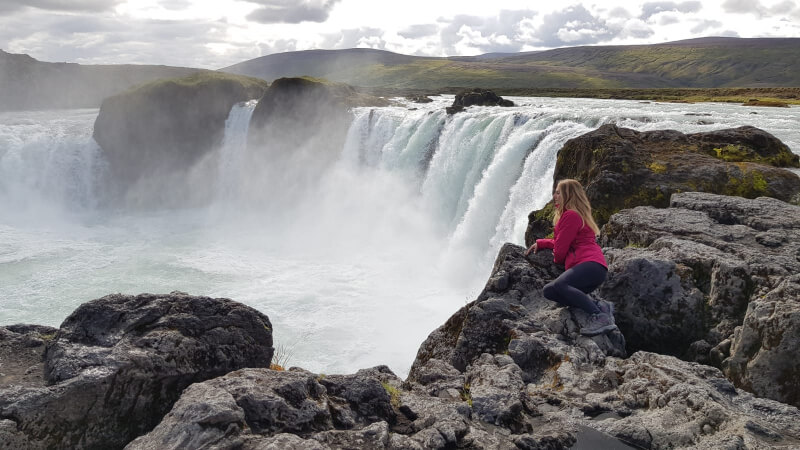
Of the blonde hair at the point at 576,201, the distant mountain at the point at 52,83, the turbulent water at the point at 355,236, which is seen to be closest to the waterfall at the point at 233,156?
the turbulent water at the point at 355,236

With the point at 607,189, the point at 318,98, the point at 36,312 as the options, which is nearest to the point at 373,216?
the point at 318,98

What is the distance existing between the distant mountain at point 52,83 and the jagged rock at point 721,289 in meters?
91.3

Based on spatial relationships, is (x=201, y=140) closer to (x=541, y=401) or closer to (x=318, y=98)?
(x=318, y=98)

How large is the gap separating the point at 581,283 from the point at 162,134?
53289mm

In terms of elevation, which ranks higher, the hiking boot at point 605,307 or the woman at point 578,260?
the woman at point 578,260

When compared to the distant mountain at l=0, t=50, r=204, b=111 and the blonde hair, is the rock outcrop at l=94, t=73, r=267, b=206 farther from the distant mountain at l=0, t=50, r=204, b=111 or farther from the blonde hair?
the blonde hair

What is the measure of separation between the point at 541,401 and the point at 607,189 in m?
8.13

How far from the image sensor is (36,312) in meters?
23.2

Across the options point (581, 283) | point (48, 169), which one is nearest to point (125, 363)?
point (581, 283)

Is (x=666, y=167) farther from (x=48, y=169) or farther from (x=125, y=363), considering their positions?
Result: (x=48, y=169)

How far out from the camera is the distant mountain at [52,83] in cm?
8281

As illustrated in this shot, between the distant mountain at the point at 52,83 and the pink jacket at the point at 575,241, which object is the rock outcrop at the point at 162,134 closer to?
the distant mountain at the point at 52,83

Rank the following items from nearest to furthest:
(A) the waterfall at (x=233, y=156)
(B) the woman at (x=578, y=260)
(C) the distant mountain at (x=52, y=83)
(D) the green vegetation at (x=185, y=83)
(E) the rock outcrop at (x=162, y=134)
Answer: (B) the woman at (x=578, y=260) → (A) the waterfall at (x=233, y=156) → (E) the rock outcrop at (x=162, y=134) → (D) the green vegetation at (x=185, y=83) → (C) the distant mountain at (x=52, y=83)

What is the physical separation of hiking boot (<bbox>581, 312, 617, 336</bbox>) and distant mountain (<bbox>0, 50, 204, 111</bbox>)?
91651 mm
